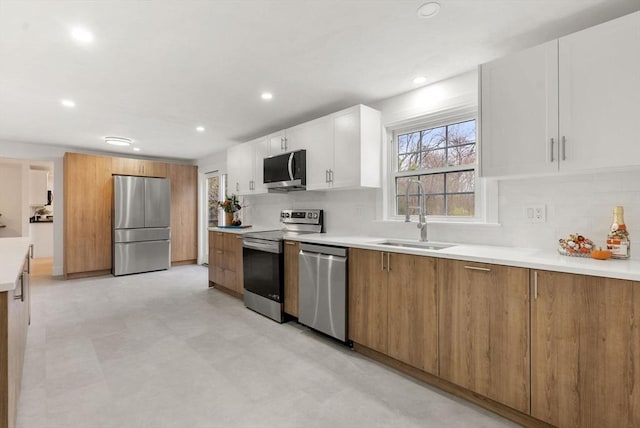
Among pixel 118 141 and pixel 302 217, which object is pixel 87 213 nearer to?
pixel 118 141

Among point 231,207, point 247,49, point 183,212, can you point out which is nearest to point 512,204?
point 247,49

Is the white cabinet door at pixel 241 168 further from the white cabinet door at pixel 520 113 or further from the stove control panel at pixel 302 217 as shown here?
the white cabinet door at pixel 520 113

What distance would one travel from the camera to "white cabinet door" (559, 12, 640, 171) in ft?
5.28

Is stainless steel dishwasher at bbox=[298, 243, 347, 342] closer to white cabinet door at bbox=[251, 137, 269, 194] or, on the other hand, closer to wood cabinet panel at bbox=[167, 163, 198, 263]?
white cabinet door at bbox=[251, 137, 269, 194]

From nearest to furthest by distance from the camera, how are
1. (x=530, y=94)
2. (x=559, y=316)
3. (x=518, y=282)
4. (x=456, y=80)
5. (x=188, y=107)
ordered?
1. (x=559, y=316)
2. (x=518, y=282)
3. (x=530, y=94)
4. (x=456, y=80)
5. (x=188, y=107)

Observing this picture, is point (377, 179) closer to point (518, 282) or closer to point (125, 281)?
point (518, 282)

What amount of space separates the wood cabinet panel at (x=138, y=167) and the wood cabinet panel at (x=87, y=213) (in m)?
0.12

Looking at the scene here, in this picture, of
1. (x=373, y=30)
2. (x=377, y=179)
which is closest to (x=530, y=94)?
(x=373, y=30)

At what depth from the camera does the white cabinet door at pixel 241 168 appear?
4.48 meters

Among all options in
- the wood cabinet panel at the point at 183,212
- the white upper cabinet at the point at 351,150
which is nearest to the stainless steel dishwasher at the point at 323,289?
the white upper cabinet at the point at 351,150

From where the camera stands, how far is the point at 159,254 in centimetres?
593

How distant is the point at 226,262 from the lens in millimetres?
4387

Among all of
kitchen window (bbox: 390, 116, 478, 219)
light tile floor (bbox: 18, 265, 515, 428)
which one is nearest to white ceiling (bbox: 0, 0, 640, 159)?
kitchen window (bbox: 390, 116, 478, 219)

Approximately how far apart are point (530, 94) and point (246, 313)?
330cm
